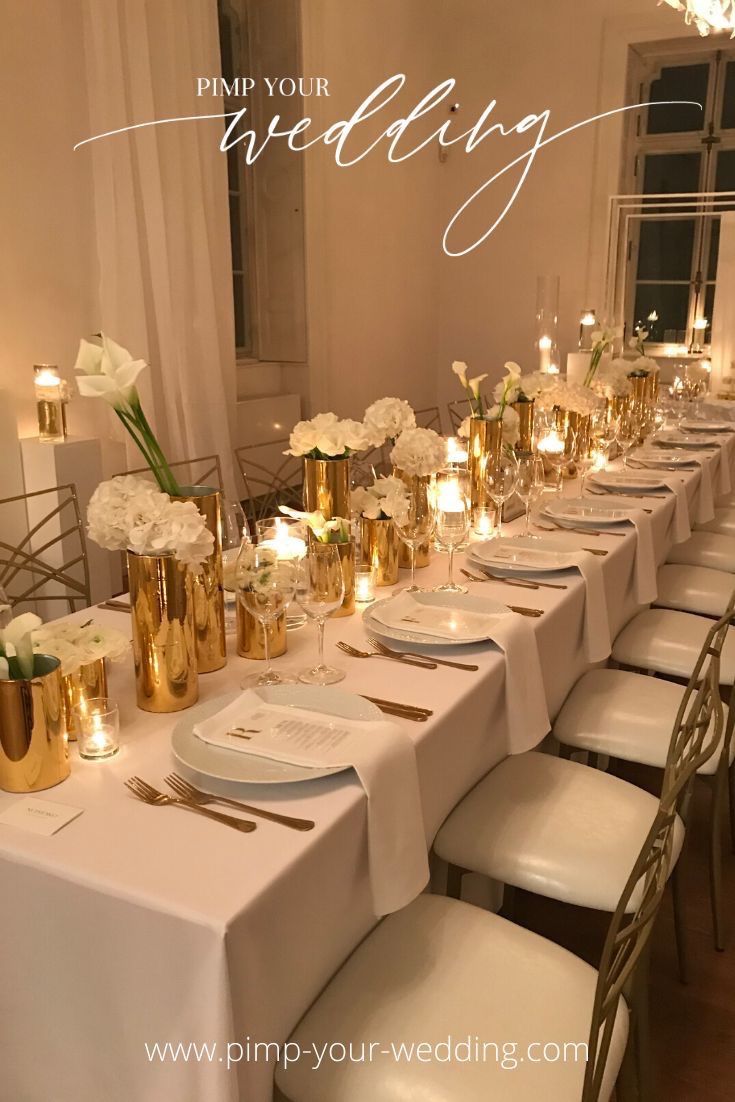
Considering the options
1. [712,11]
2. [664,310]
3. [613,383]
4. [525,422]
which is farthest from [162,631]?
[664,310]

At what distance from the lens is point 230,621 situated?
6.22 feet

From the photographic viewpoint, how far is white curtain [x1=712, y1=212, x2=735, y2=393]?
587cm

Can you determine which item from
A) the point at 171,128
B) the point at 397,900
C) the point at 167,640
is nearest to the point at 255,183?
the point at 171,128

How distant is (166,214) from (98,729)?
12.8 ft

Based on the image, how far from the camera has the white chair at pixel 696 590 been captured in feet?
10.0

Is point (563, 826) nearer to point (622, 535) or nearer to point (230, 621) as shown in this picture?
point (230, 621)

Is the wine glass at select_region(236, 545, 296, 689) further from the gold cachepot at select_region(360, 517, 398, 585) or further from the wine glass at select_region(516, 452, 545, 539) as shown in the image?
the wine glass at select_region(516, 452, 545, 539)

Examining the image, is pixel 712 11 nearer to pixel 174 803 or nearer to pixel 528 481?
pixel 528 481

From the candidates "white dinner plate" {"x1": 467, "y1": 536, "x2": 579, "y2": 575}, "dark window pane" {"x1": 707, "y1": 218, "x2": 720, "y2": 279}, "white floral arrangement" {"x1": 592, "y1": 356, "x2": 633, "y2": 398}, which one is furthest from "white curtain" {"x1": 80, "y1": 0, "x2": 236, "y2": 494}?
"dark window pane" {"x1": 707, "y1": 218, "x2": 720, "y2": 279}

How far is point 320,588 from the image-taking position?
1.56 m

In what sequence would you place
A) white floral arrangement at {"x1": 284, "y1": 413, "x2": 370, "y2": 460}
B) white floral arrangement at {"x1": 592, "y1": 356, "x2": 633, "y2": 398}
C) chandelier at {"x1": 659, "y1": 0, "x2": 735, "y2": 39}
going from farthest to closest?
white floral arrangement at {"x1": 592, "y1": 356, "x2": 633, "y2": 398}
chandelier at {"x1": 659, "y1": 0, "x2": 735, "y2": 39}
white floral arrangement at {"x1": 284, "y1": 413, "x2": 370, "y2": 460}

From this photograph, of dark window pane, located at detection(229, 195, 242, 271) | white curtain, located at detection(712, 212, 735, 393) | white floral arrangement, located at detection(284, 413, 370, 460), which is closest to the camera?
white floral arrangement, located at detection(284, 413, 370, 460)

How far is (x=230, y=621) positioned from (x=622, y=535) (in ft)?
3.81

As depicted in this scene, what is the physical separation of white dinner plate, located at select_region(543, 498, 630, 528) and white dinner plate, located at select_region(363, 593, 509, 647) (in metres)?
0.75
